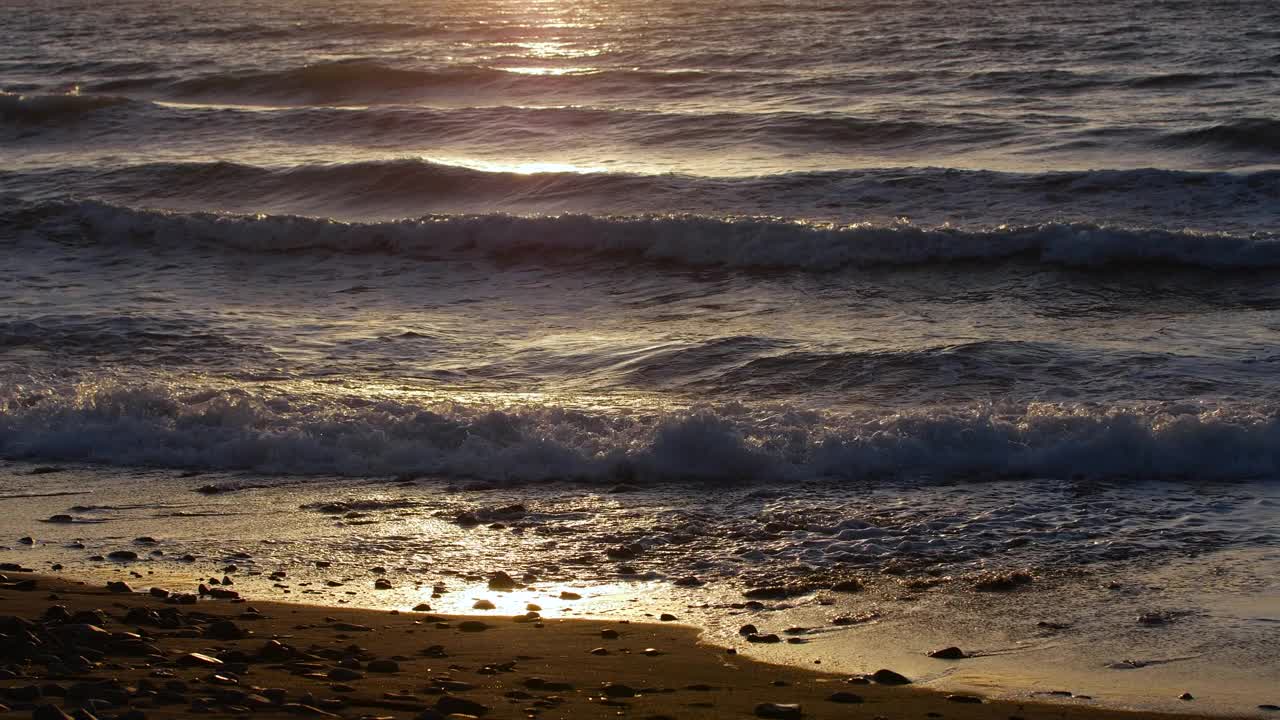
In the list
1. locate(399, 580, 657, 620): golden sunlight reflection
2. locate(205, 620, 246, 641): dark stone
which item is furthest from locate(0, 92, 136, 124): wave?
locate(205, 620, 246, 641): dark stone

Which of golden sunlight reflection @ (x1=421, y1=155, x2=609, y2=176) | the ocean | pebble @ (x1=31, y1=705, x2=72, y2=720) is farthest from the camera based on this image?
golden sunlight reflection @ (x1=421, y1=155, x2=609, y2=176)

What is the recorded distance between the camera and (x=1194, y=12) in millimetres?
30844

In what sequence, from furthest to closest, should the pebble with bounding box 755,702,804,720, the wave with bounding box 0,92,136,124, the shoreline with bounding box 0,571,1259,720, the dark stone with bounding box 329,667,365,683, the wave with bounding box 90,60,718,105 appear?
the wave with bounding box 90,60,718,105 → the wave with bounding box 0,92,136,124 → the dark stone with bounding box 329,667,365,683 → the pebble with bounding box 755,702,804,720 → the shoreline with bounding box 0,571,1259,720

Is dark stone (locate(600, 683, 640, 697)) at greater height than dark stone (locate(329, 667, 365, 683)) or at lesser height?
lesser

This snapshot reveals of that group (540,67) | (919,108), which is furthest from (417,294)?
(540,67)

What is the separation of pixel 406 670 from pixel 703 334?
6.63m

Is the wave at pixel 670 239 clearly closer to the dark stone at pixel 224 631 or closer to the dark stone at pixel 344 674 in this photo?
the dark stone at pixel 224 631

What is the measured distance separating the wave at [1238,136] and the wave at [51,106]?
59.1 ft

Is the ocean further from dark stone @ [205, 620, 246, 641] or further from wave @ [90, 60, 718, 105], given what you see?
dark stone @ [205, 620, 246, 641]

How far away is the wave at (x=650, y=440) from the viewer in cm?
749

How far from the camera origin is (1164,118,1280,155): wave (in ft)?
56.2

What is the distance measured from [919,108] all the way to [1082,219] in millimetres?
6944

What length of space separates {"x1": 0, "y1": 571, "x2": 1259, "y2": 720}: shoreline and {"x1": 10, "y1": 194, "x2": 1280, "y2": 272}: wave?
8.72 m

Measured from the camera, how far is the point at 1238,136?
57.1 ft
